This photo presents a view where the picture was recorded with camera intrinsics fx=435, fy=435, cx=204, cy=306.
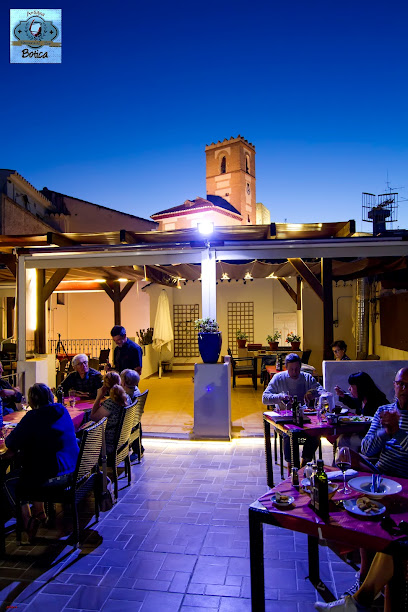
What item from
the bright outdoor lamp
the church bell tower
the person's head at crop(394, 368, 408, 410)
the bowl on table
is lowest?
the bowl on table

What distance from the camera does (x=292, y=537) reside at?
3594 millimetres

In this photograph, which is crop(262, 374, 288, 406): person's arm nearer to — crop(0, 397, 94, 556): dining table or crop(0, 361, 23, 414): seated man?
crop(0, 397, 94, 556): dining table

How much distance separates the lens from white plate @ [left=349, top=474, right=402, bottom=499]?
8.22ft

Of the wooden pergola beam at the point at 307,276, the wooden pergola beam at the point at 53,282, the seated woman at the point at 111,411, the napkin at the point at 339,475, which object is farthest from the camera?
the wooden pergola beam at the point at 53,282

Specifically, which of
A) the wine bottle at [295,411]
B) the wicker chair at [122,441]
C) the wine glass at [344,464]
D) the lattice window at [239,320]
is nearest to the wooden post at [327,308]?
the wine bottle at [295,411]

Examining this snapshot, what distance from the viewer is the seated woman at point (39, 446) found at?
11.4ft

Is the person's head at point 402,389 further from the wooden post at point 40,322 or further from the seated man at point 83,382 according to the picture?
the wooden post at point 40,322

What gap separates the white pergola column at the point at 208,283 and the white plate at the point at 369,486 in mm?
4502

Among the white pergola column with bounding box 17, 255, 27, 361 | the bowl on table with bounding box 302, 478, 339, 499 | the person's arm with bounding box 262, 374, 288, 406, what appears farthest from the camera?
the white pergola column with bounding box 17, 255, 27, 361

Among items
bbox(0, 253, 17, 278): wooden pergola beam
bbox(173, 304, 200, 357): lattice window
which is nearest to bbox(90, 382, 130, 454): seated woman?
bbox(0, 253, 17, 278): wooden pergola beam

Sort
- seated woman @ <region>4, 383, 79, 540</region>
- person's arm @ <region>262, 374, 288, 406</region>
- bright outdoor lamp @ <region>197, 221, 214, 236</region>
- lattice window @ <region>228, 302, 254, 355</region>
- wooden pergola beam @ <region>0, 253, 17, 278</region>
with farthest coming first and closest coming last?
1. lattice window @ <region>228, 302, 254, 355</region>
2. wooden pergola beam @ <region>0, 253, 17, 278</region>
3. bright outdoor lamp @ <region>197, 221, 214, 236</region>
4. person's arm @ <region>262, 374, 288, 406</region>
5. seated woman @ <region>4, 383, 79, 540</region>

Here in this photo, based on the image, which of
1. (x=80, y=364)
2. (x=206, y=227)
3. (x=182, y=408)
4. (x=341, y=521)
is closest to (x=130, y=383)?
(x=80, y=364)

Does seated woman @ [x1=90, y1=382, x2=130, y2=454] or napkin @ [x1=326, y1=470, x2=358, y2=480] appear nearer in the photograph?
napkin @ [x1=326, y1=470, x2=358, y2=480]

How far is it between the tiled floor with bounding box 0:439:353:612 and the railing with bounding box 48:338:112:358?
10.2 meters
